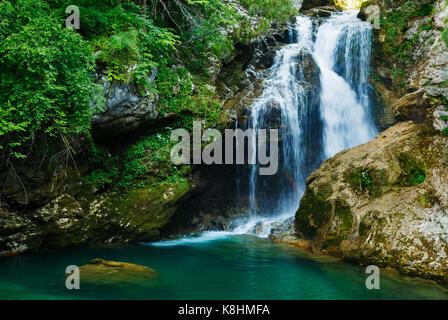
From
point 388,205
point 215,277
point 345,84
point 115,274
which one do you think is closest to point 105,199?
point 115,274

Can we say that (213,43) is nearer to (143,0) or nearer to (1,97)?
(143,0)

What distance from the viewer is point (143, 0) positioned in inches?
381

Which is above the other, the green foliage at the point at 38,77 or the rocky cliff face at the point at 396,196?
the green foliage at the point at 38,77

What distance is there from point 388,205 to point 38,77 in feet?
24.6

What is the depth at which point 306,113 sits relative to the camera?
11.7 m

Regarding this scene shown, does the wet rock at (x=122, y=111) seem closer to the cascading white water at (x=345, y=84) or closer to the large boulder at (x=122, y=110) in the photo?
the large boulder at (x=122, y=110)

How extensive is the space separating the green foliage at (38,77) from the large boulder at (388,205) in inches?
235

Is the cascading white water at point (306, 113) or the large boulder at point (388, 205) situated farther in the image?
the cascading white water at point (306, 113)

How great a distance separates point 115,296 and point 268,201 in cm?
786

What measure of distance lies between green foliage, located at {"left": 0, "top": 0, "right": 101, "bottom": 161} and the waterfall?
5639mm

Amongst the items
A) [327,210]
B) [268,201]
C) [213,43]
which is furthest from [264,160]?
[213,43]

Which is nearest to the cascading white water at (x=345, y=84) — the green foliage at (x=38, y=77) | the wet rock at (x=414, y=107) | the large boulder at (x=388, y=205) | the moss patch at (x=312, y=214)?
the large boulder at (x=388, y=205)

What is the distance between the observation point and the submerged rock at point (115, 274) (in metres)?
5.33

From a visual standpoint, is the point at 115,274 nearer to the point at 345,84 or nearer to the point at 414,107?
the point at 414,107
